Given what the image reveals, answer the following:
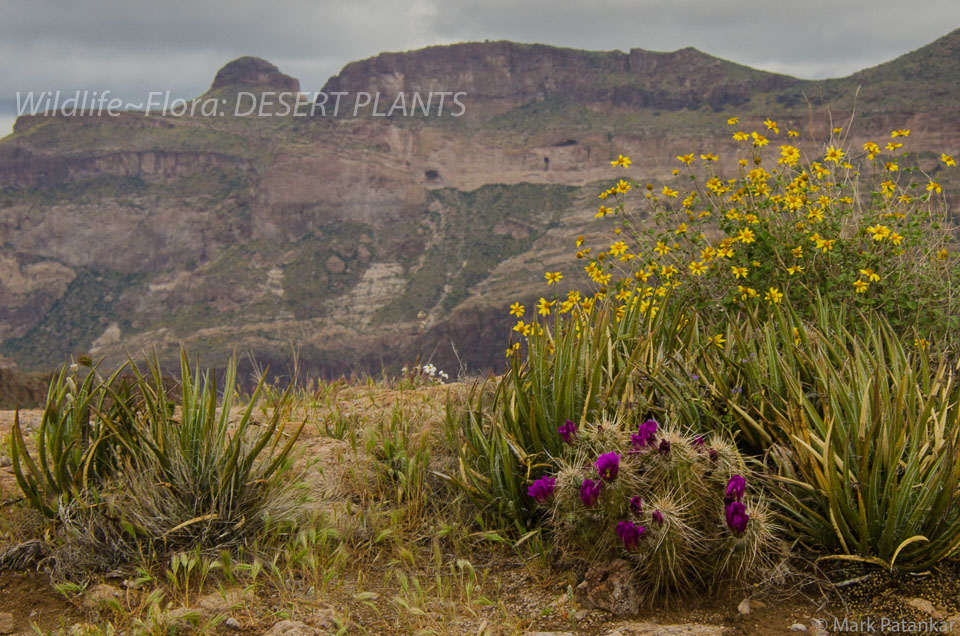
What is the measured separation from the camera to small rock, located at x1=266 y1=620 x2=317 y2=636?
2.53 metres

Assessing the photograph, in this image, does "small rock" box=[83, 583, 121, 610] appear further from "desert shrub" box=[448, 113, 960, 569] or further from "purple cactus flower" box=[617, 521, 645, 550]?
"purple cactus flower" box=[617, 521, 645, 550]

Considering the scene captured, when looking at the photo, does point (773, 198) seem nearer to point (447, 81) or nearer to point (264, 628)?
point (264, 628)

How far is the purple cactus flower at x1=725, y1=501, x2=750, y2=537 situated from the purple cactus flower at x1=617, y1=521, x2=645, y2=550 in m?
0.28

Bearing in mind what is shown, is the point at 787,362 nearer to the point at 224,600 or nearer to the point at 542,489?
the point at 542,489

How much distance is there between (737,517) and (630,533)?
34 cm

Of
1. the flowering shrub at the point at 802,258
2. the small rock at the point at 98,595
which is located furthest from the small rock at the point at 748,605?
the small rock at the point at 98,595

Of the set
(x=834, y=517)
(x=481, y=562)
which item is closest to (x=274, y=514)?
(x=481, y=562)

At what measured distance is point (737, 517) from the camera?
243 centimetres

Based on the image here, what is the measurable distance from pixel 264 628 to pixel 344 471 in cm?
114

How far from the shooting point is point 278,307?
95438 millimetres

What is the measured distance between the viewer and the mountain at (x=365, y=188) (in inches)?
3457

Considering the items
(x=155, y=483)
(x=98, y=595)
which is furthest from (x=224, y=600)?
(x=155, y=483)

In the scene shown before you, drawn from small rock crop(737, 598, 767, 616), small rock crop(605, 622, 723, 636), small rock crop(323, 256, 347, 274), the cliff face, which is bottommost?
small rock crop(323, 256, 347, 274)

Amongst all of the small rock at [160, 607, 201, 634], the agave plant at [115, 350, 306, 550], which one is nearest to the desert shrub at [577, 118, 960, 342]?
the agave plant at [115, 350, 306, 550]
